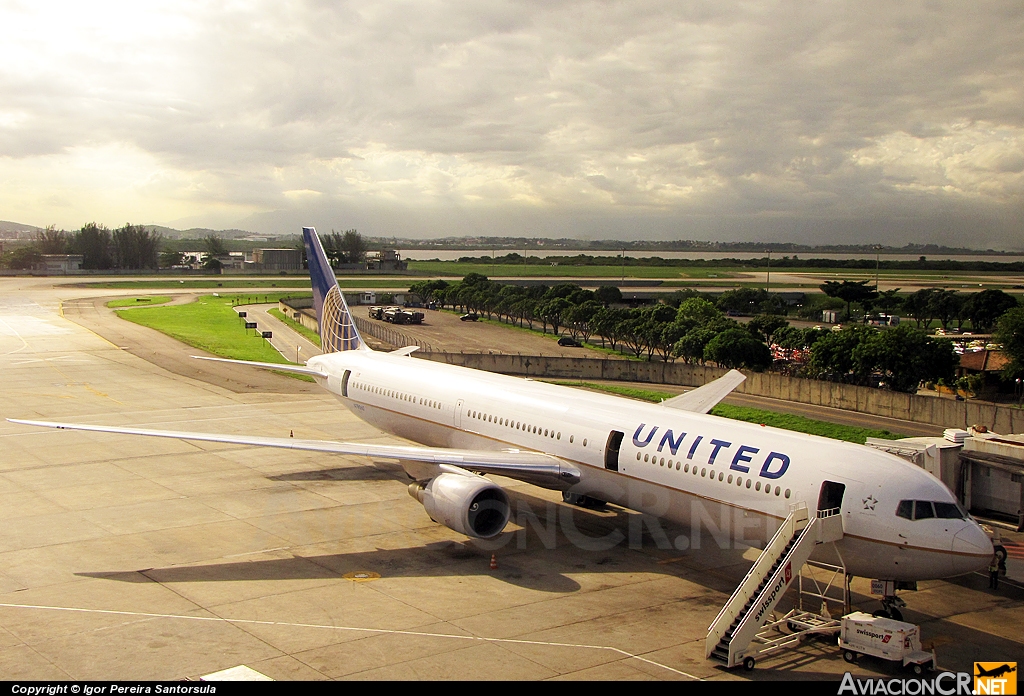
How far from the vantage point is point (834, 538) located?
2019 centimetres

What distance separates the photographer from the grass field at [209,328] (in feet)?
246

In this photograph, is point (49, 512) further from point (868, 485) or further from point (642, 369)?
point (642, 369)

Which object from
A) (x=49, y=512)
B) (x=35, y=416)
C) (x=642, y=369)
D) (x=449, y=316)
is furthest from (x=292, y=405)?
(x=449, y=316)

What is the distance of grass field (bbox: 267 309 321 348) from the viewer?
8744cm

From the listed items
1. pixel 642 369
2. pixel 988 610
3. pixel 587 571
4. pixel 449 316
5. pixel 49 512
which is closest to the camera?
pixel 988 610

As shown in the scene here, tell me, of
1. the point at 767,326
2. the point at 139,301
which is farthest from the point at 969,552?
the point at 139,301

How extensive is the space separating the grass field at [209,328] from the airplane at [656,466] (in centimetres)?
3492

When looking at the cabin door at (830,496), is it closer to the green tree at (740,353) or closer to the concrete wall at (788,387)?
the concrete wall at (788,387)

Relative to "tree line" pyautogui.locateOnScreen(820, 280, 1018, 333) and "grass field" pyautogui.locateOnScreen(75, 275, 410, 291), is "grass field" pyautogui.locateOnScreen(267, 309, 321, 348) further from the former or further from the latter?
"tree line" pyautogui.locateOnScreen(820, 280, 1018, 333)

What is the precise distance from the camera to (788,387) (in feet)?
202

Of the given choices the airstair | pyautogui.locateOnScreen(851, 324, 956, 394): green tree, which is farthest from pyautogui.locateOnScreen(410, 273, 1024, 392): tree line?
the airstair

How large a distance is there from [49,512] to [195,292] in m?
135

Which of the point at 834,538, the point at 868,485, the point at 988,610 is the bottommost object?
the point at 988,610

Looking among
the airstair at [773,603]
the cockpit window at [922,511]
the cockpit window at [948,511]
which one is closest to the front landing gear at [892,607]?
the airstair at [773,603]
